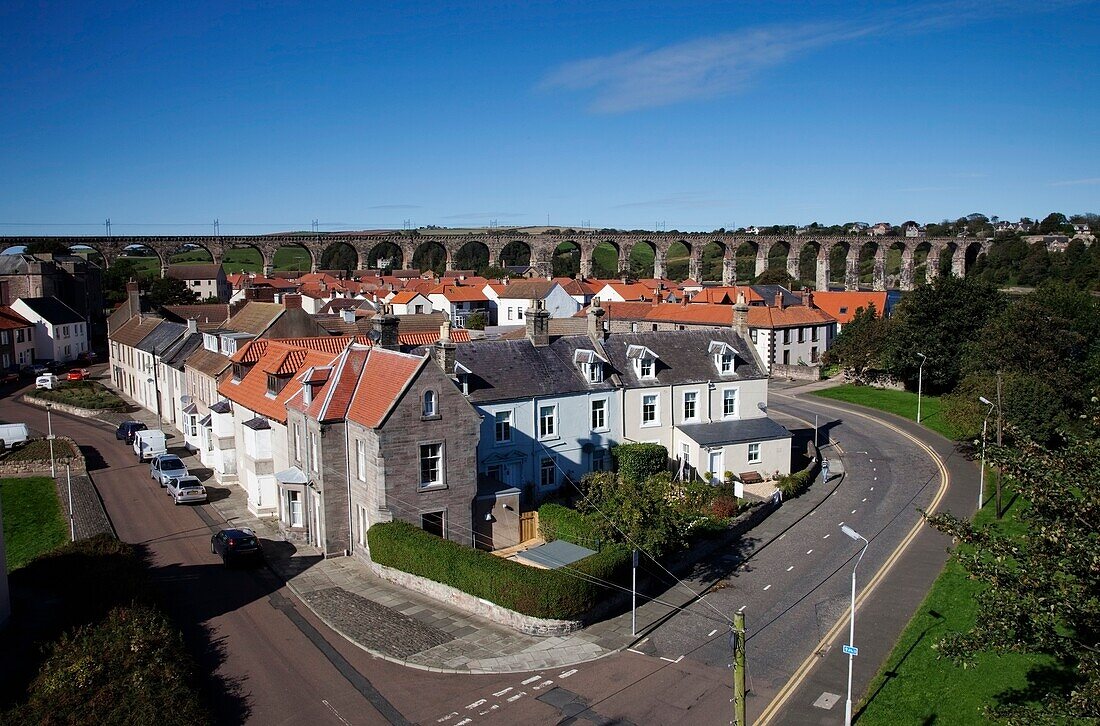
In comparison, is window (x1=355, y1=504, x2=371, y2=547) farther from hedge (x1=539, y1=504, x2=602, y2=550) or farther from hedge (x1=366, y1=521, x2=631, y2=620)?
hedge (x1=539, y1=504, x2=602, y2=550)

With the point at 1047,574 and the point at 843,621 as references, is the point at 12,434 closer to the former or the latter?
the point at 843,621

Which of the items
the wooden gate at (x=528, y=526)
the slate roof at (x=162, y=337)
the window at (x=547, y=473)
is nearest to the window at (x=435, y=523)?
the wooden gate at (x=528, y=526)

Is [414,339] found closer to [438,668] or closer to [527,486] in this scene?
[527,486]

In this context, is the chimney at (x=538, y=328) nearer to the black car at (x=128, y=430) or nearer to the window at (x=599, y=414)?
the window at (x=599, y=414)

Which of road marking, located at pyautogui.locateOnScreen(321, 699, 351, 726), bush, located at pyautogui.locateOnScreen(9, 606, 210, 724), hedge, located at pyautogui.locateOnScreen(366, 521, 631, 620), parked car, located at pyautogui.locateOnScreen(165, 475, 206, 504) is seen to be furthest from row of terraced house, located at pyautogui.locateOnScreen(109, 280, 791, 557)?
bush, located at pyautogui.locateOnScreen(9, 606, 210, 724)

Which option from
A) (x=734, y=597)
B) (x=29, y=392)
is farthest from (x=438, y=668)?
(x=29, y=392)
